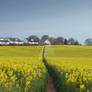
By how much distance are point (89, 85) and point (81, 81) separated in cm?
62

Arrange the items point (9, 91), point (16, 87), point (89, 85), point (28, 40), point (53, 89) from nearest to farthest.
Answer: point (9, 91) < point (16, 87) < point (89, 85) < point (53, 89) < point (28, 40)

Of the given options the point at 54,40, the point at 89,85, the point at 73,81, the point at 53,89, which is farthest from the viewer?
the point at 54,40

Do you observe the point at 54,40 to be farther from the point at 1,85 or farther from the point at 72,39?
the point at 1,85

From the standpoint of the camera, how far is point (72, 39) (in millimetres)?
174875

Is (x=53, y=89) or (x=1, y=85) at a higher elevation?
(x=1, y=85)

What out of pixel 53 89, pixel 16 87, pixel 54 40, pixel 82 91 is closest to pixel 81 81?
pixel 82 91

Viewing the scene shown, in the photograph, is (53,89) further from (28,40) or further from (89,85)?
(28,40)

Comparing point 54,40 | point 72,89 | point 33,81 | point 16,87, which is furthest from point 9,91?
point 54,40

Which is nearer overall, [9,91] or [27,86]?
[9,91]

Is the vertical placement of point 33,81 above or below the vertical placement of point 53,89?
above

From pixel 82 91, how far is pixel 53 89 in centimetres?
661

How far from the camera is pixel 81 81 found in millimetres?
8117

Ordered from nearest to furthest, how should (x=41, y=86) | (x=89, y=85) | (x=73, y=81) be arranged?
(x=89, y=85) → (x=73, y=81) → (x=41, y=86)

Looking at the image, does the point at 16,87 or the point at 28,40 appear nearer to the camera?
the point at 16,87
